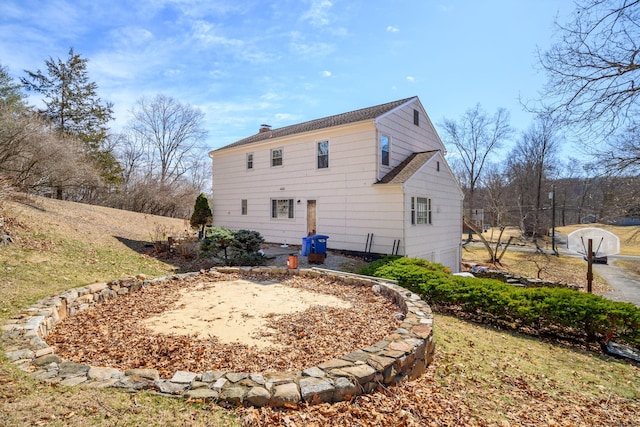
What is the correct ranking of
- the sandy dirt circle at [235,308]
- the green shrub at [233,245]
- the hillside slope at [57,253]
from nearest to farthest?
the sandy dirt circle at [235,308] → the hillside slope at [57,253] → the green shrub at [233,245]

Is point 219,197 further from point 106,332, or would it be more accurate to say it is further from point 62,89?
point 62,89

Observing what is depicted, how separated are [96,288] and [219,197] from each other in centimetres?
1177

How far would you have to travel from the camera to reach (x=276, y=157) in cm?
1485

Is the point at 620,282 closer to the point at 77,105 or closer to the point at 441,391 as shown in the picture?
the point at 441,391

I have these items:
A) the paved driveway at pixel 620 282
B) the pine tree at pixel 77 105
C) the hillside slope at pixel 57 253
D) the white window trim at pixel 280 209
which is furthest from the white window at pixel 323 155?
the pine tree at pixel 77 105

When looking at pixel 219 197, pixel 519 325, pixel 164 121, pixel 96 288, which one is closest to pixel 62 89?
pixel 164 121

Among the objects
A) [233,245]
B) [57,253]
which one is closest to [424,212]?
[233,245]

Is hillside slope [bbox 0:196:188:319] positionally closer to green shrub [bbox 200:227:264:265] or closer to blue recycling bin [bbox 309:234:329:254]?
green shrub [bbox 200:227:264:265]

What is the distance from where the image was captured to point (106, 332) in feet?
14.8

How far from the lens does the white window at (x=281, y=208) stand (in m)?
14.3

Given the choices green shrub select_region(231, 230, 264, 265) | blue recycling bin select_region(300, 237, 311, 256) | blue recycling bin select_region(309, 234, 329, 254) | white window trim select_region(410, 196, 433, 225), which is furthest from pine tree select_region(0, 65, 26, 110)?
white window trim select_region(410, 196, 433, 225)

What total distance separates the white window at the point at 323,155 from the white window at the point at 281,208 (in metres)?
2.29

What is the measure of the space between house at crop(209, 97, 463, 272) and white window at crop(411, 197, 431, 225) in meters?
0.03

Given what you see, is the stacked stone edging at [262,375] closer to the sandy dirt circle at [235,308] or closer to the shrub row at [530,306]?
the sandy dirt circle at [235,308]
